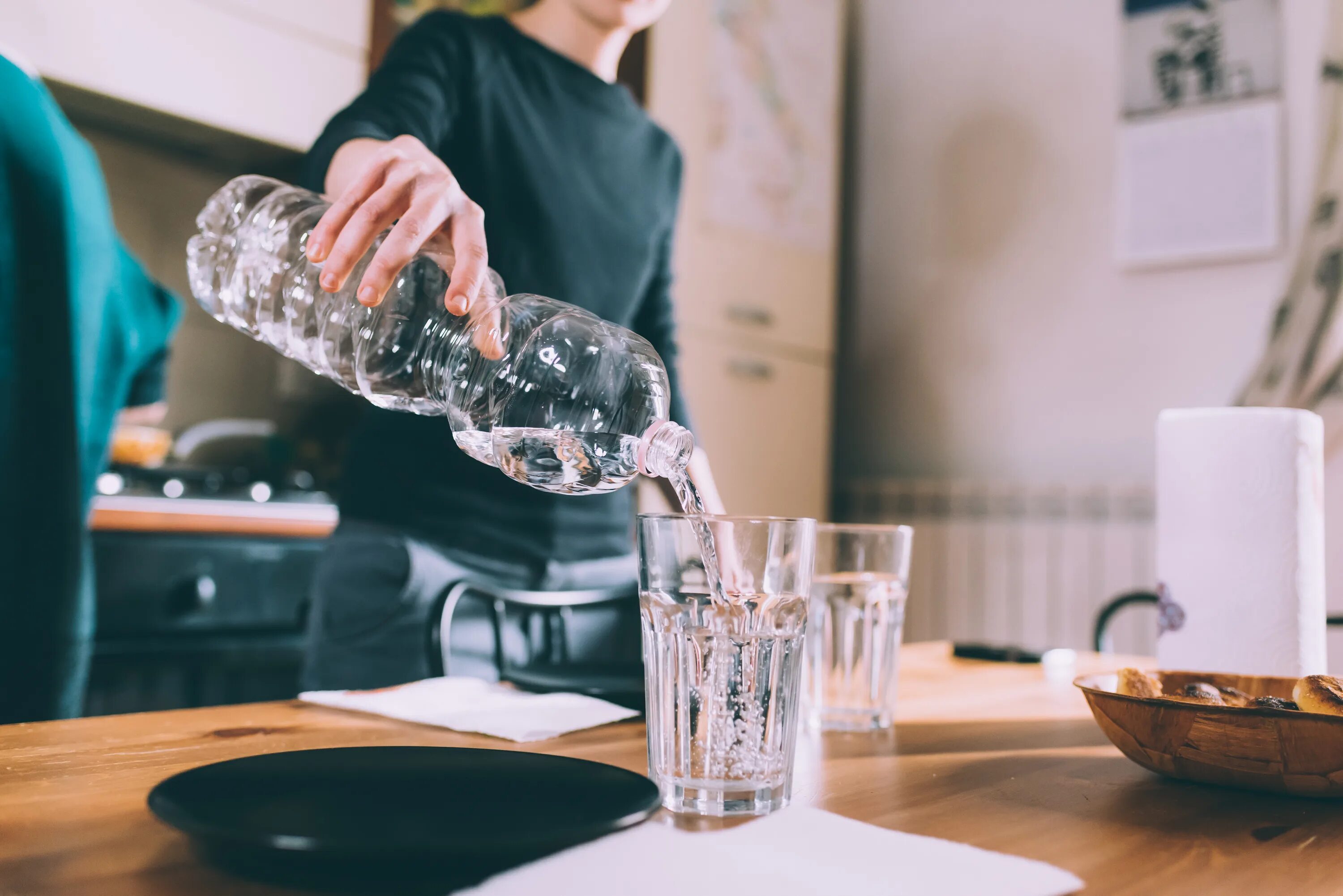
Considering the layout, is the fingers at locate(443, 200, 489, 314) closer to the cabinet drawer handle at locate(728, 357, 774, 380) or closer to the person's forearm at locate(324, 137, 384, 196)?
the person's forearm at locate(324, 137, 384, 196)

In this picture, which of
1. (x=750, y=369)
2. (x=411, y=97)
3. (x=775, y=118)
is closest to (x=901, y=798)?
(x=411, y=97)

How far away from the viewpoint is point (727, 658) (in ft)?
1.57

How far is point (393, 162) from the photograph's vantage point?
0.69m

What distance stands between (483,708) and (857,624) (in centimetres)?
25

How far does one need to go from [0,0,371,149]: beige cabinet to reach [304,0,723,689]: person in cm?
83

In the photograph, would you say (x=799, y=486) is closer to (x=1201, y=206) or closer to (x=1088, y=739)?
(x=1201, y=206)

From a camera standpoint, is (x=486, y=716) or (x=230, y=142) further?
(x=230, y=142)

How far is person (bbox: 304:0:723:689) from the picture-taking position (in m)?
1.05

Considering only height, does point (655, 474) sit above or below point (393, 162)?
below

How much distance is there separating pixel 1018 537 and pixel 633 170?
1554 mm

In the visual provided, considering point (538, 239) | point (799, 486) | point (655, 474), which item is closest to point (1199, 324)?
point (799, 486)

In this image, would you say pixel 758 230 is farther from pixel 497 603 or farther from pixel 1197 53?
pixel 497 603

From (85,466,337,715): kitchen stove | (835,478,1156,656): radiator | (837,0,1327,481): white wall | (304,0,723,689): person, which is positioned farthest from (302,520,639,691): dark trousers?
(837,0,1327,481): white wall

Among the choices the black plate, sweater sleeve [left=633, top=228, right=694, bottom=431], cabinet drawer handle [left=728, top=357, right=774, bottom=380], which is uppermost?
cabinet drawer handle [left=728, top=357, right=774, bottom=380]
